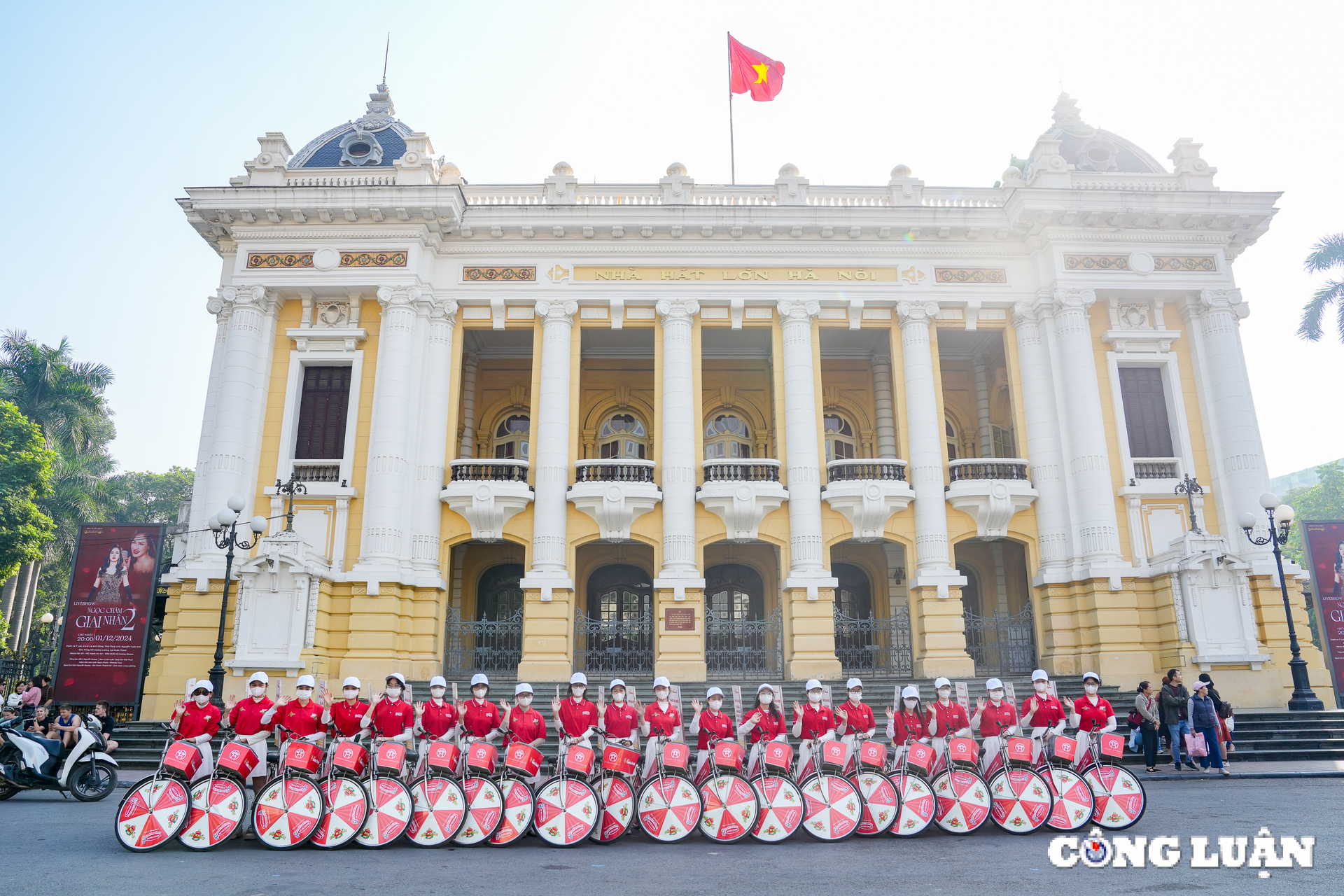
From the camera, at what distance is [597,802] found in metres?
9.12

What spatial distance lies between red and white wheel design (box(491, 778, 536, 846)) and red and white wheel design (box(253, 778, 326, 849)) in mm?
1838

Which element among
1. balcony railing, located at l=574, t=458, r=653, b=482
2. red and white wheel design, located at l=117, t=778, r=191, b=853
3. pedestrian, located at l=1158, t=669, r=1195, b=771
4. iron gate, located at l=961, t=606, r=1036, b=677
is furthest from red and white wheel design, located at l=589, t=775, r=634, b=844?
iron gate, located at l=961, t=606, r=1036, b=677

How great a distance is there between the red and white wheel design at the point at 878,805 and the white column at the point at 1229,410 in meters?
15.7

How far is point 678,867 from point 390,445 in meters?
14.8

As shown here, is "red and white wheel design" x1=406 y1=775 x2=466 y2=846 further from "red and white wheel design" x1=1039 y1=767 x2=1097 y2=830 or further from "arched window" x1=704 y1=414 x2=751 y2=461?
"arched window" x1=704 y1=414 x2=751 y2=461

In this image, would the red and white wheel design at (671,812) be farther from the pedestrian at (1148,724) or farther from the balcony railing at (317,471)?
the balcony railing at (317,471)

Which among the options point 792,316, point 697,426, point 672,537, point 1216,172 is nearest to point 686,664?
point 672,537

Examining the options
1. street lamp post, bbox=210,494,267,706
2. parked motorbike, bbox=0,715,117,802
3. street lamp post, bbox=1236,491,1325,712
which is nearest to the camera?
parked motorbike, bbox=0,715,117,802

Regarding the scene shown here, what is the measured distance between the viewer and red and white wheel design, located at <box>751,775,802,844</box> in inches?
356

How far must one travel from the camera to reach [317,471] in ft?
68.9

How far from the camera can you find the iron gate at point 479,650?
67.8 ft

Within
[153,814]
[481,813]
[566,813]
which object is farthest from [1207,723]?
[153,814]

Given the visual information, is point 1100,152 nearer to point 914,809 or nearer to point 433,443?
point 433,443

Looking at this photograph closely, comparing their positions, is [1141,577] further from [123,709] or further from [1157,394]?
[123,709]
